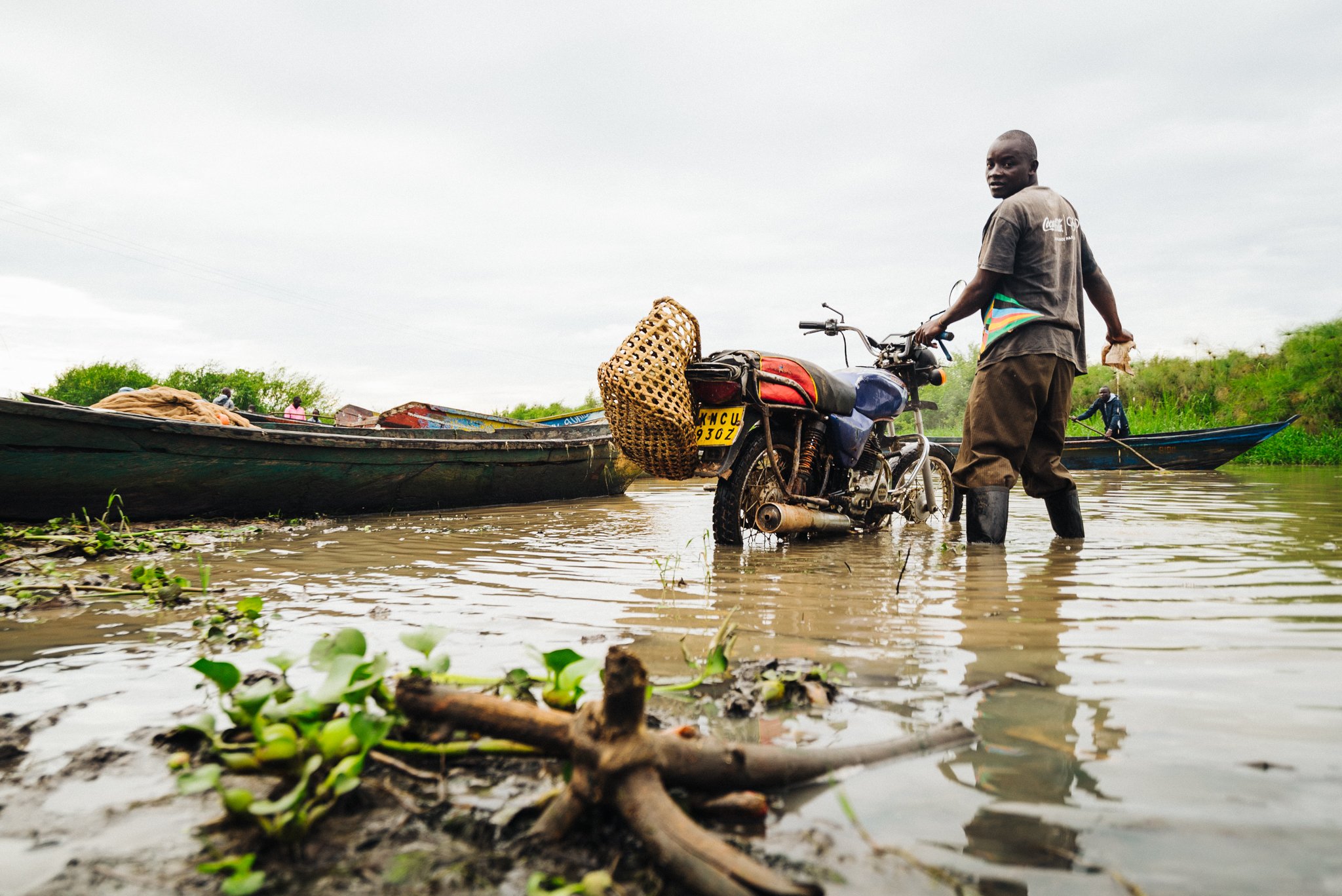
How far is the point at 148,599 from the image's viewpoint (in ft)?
9.73

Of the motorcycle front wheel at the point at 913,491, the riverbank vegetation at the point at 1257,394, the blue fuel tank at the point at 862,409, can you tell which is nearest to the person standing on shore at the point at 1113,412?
the riverbank vegetation at the point at 1257,394

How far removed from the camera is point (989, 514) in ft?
13.8

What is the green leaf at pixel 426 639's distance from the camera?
138 centimetres

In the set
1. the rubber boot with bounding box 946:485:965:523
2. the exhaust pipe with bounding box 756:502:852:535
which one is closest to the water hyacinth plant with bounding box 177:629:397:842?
the exhaust pipe with bounding box 756:502:852:535

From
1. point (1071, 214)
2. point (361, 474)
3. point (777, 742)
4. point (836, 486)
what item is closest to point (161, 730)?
point (777, 742)

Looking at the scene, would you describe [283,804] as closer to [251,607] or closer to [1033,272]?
[251,607]

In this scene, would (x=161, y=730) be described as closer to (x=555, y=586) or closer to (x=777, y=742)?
(x=777, y=742)

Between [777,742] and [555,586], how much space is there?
1964mm

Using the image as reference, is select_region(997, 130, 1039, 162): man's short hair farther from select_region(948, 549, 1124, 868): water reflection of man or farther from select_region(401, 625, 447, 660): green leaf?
select_region(401, 625, 447, 660): green leaf

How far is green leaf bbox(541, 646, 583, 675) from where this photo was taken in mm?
1430

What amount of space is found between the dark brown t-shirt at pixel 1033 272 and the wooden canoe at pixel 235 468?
546 cm

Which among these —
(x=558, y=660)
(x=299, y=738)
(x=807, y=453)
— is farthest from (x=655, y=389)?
(x=299, y=738)

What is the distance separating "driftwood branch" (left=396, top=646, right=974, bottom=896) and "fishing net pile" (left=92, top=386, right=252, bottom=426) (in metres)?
6.59

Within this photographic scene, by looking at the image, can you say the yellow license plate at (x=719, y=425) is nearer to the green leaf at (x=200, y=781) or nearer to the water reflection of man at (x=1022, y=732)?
the water reflection of man at (x=1022, y=732)
